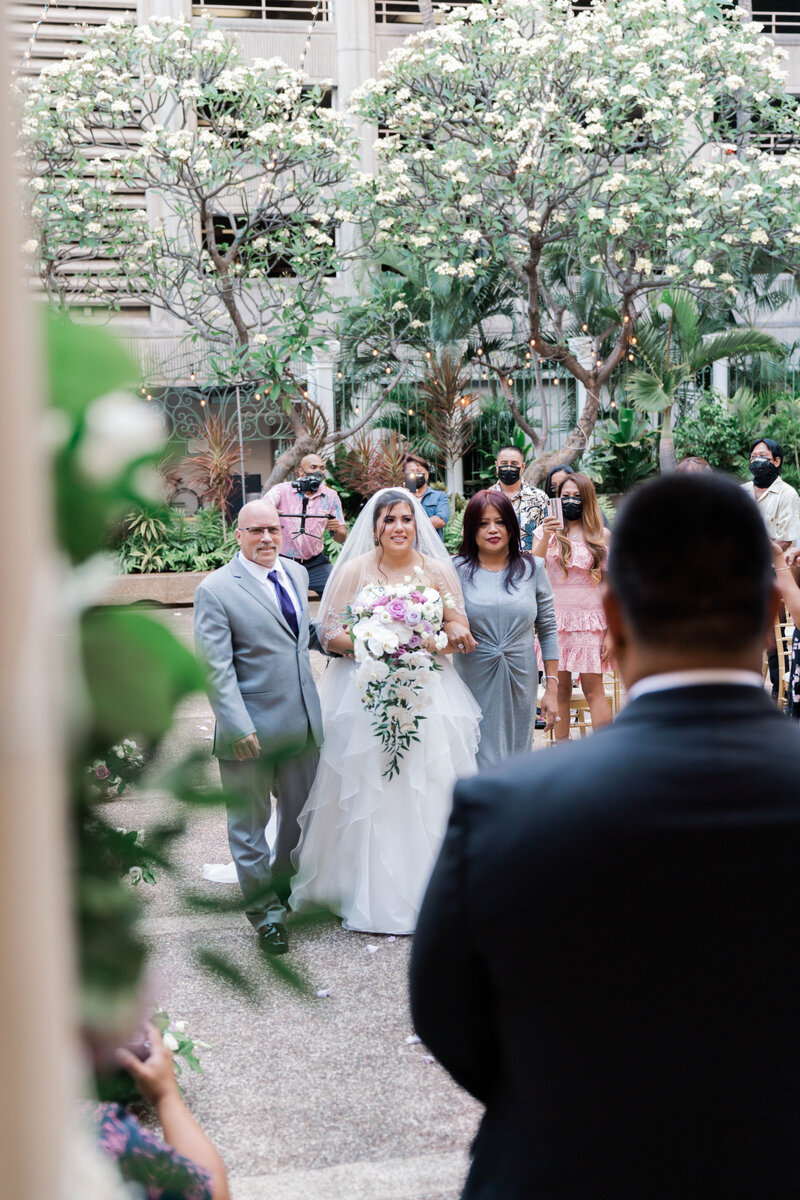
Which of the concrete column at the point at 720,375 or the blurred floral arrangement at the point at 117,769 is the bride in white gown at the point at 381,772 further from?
the concrete column at the point at 720,375

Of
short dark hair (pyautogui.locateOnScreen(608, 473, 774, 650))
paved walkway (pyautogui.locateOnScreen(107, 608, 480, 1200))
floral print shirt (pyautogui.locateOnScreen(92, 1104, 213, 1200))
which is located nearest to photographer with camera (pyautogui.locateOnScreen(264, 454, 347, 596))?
paved walkway (pyautogui.locateOnScreen(107, 608, 480, 1200))

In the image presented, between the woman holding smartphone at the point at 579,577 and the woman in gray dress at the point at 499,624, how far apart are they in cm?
134

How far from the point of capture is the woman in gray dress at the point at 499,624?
6535 millimetres

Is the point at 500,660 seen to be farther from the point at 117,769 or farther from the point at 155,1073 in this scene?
the point at 117,769

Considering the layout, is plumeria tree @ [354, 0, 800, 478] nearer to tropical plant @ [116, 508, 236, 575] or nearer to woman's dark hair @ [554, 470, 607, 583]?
tropical plant @ [116, 508, 236, 575]

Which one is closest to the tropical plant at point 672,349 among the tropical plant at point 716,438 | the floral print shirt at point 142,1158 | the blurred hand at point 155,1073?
the tropical plant at point 716,438

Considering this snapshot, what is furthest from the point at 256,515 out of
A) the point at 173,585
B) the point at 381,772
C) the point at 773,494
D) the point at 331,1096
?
the point at 173,585

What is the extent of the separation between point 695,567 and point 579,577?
21.8 ft

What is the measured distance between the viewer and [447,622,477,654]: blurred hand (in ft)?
20.3

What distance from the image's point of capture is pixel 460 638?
244 inches

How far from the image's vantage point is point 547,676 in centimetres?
707

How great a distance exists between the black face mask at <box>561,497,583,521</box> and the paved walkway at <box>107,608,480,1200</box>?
3706 millimetres

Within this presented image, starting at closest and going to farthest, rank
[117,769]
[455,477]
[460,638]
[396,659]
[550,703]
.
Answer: [117,769] → [396,659] → [460,638] → [550,703] → [455,477]

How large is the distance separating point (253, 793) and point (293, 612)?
175 inches
